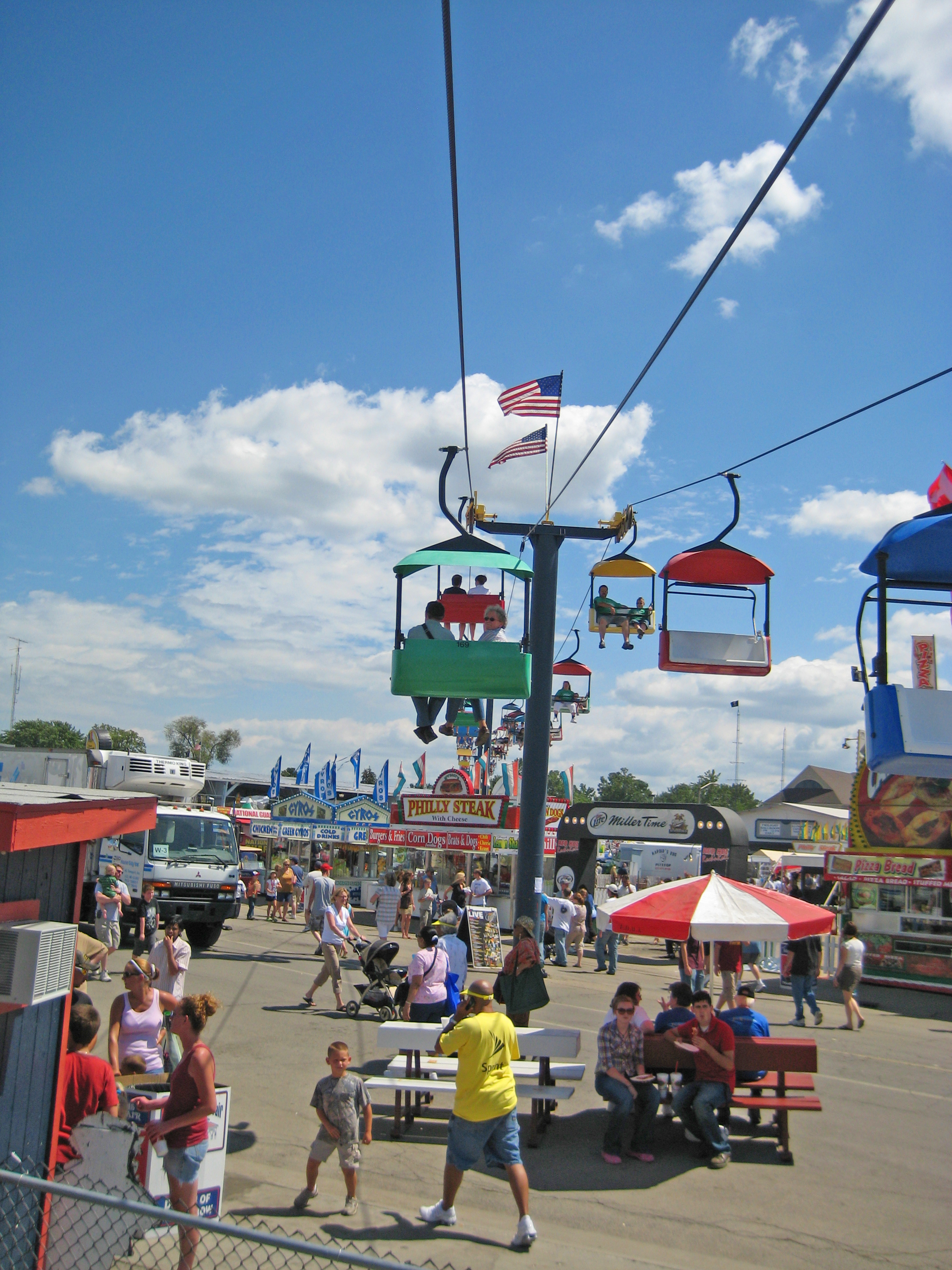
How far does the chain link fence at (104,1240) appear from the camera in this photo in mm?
4781

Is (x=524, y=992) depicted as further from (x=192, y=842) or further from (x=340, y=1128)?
(x=192, y=842)

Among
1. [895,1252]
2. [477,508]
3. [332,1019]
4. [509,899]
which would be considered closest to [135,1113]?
[895,1252]

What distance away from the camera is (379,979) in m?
11.9

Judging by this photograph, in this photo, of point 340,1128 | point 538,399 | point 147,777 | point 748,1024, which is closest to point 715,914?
point 748,1024

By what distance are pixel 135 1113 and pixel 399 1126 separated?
2.59 meters

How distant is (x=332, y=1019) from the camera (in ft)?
40.0

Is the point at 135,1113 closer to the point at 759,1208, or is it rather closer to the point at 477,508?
the point at 759,1208

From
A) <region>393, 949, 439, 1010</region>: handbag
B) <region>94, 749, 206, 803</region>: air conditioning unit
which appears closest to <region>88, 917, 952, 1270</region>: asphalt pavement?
<region>393, 949, 439, 1010</region>: handbag

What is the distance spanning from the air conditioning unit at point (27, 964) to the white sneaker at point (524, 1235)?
118 inches

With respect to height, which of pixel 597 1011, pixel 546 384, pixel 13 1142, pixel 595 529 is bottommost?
pixel 597 1011

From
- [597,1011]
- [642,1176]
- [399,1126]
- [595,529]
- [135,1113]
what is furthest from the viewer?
[595,529]

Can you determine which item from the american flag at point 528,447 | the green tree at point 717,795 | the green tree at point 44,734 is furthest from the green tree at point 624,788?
the american flag at point 528,447

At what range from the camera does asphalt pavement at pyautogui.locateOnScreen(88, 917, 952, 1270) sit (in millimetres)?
5855

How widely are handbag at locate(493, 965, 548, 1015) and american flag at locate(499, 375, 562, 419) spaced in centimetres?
788
